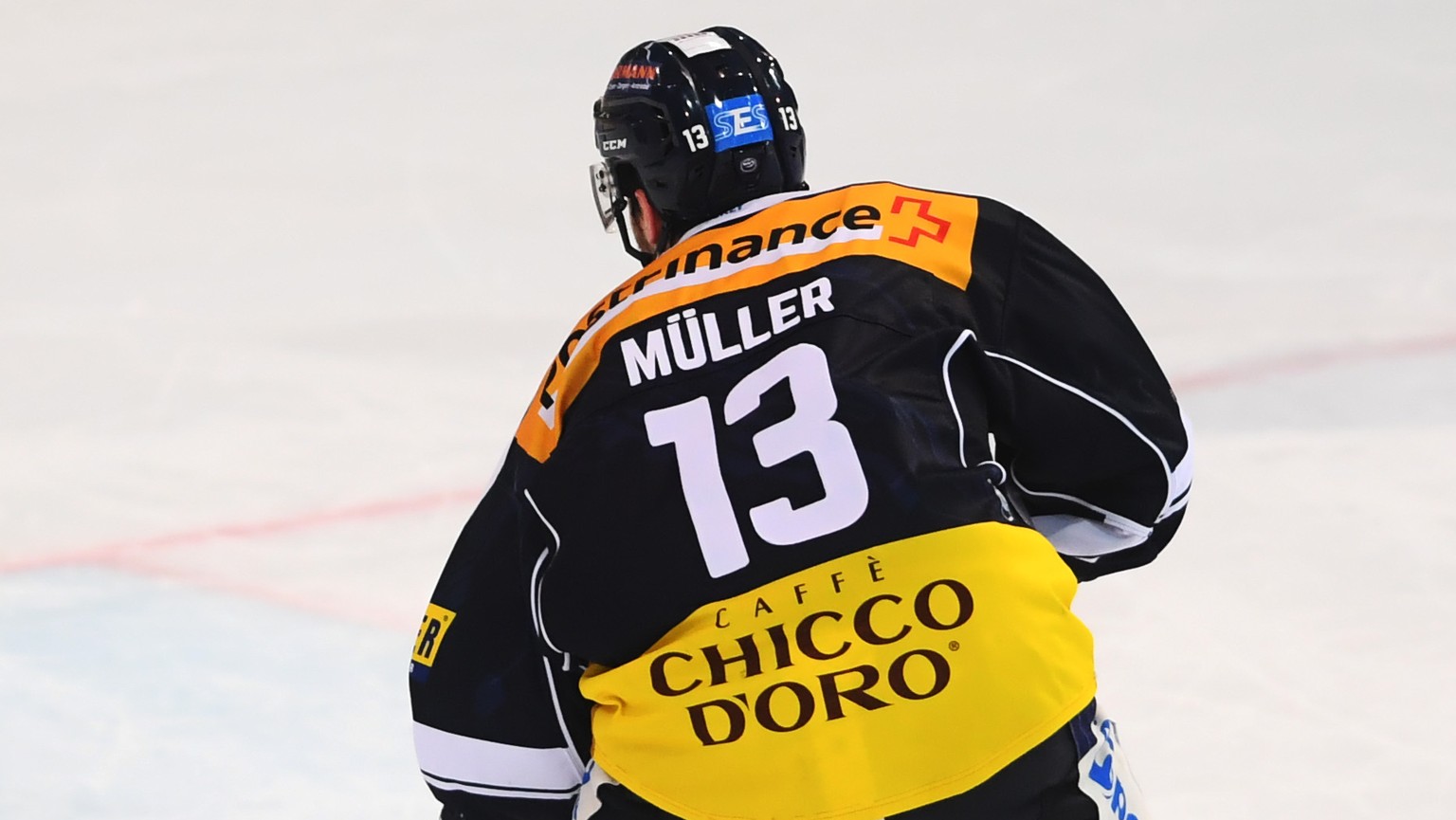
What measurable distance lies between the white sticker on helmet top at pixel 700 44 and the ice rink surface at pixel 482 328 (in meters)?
1.19

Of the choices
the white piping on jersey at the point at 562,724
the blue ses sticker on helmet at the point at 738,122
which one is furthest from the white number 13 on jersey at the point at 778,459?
the blue ses sticker on helmet at the point at 738,122

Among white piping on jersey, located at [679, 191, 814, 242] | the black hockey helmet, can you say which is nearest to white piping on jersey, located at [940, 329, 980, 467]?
white piping on jersey, located at [679, 191, 814, 242]

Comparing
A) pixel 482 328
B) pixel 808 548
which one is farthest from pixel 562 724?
pixel 482 328

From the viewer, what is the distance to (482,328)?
385 cm

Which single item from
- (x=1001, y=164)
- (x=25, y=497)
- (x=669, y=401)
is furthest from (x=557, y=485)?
(x=1001, y=164)

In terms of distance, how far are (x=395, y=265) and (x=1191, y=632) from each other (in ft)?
7.06

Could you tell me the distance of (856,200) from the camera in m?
1.55

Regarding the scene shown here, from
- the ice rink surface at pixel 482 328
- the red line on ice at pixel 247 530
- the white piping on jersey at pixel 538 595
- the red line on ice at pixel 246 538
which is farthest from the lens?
the red line on ice at pixel 247 530

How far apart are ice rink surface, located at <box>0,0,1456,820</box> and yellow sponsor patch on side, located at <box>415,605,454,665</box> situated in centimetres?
90

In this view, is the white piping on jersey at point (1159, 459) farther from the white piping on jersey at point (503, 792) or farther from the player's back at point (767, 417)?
the white piping on jersey at point (503, 792)

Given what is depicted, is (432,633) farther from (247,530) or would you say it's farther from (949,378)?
(247,530)

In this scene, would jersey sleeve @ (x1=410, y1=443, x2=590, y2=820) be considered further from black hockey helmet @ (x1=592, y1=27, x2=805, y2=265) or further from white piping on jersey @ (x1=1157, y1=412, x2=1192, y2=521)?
white piping on jersey @ (x1=1157, y1=412, x2=1192, y2=521)

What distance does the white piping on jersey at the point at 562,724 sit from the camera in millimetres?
1564

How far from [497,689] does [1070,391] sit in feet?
1.90
